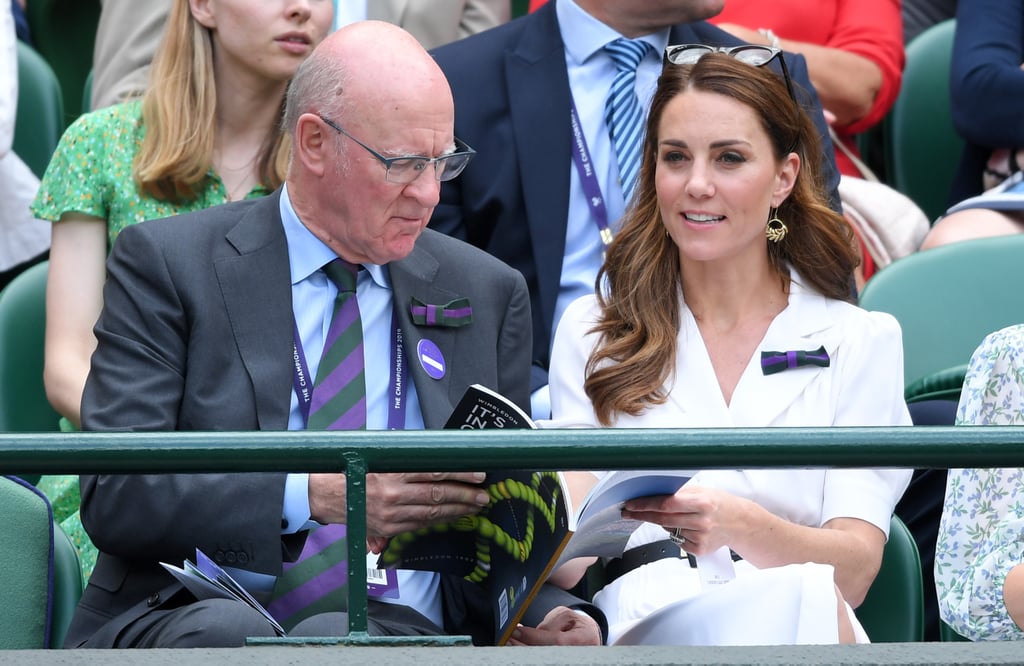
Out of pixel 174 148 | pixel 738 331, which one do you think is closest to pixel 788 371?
pixel 738 331

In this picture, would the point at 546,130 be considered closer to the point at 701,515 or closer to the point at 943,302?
the point at 943,302

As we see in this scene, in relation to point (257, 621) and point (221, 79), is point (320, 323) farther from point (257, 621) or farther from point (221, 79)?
point (221, 79)

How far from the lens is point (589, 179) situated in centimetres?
411

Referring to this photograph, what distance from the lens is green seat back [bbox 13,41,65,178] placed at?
496cm

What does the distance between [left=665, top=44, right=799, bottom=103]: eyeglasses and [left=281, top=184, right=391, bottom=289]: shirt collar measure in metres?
0.91

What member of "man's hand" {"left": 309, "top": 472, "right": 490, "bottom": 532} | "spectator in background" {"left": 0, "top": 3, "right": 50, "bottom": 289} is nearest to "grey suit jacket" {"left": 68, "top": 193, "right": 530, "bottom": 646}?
"man's hand" {"left": 309, "top": 472, "right": 490, "bottom": 532}

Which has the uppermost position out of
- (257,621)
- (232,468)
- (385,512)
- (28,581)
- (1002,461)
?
(1002,461)

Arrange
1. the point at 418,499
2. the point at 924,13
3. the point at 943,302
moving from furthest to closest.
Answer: the point at 924,13 < the point at 943,302 < the point at 418,499

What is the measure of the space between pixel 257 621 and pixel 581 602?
60cm

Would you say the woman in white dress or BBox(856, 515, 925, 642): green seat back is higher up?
the woman in white dress

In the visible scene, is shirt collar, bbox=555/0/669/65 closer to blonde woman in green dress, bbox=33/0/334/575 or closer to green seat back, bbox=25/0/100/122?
blonde woman in green dress, bbox=33/0/334/575

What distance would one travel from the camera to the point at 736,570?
119 inches

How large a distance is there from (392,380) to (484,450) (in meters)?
1.01

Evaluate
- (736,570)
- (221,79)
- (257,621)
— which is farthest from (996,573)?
(221,79)
